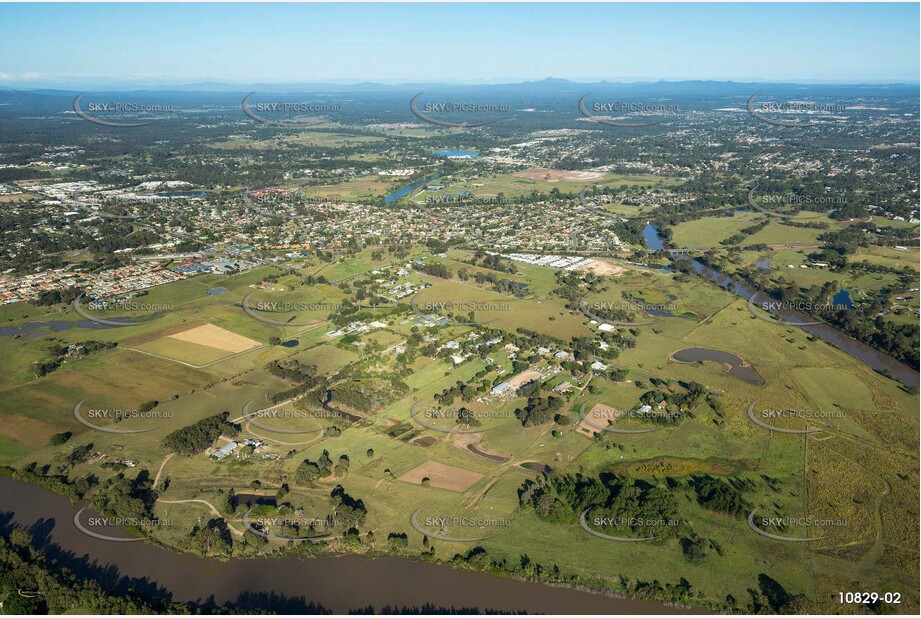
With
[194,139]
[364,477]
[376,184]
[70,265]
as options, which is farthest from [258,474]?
[194,139]

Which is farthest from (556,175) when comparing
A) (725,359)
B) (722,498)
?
(722,498)

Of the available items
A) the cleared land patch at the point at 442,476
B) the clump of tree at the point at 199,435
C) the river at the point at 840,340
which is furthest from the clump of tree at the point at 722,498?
the clump of tree at the point at 199,435

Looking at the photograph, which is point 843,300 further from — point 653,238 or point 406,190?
point 406,190

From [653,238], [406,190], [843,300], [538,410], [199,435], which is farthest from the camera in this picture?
[406,190]

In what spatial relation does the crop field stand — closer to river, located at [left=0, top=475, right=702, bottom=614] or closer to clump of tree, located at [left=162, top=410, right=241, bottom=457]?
clump of tree, located at [left=162, top=410, right=241, bottom=457]

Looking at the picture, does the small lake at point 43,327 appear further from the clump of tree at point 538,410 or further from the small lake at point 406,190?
the small lake at point 406,190

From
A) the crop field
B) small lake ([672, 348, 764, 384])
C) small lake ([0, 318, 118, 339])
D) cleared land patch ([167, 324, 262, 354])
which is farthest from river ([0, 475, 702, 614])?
small lake ([0, 318, 118, 339])
